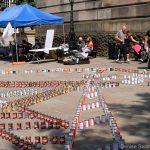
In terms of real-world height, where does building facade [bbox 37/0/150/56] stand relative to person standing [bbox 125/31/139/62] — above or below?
above

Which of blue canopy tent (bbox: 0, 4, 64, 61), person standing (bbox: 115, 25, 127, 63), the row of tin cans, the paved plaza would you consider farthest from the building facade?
the row of tin cans

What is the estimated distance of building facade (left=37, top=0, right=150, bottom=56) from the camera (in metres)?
19.6

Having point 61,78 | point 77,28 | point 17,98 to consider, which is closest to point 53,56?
point 77,28

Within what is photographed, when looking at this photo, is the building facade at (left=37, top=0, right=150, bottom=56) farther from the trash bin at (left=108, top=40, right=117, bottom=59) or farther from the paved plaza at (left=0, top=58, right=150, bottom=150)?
the paved plaza at (left=0, top=58, right=150, bottom=150)

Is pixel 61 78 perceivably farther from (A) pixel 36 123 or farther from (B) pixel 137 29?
(B) pixel 137 29

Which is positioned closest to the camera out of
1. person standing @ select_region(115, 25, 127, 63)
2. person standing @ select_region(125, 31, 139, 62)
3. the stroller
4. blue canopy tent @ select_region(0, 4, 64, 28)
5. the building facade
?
the stroller

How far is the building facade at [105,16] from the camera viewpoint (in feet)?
64.2

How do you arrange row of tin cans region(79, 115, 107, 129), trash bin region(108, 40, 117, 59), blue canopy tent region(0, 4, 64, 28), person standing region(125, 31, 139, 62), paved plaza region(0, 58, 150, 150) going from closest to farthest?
paved plaza region(0, 58, 150, 150)
row of tin cans region(79, 115, 107, 129)
person standing region(125, 31, 139, 62)
blue canopy tent region(0, 4, 64, 28)
trash bin region(108, 40, 117, 59)

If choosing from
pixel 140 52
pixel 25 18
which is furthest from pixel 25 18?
pixel 140 52

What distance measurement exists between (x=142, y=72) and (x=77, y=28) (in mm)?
11266

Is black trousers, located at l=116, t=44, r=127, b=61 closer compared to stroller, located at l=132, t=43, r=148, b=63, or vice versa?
stroller, located at l=132, t=43, r=148, b=63

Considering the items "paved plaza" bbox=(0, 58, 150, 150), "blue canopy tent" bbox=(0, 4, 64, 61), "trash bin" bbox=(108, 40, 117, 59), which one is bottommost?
"paved plaza" bbox=(0, 58, 150, 150)

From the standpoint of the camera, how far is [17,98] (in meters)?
9.90

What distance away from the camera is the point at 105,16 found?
2203 centimetres
